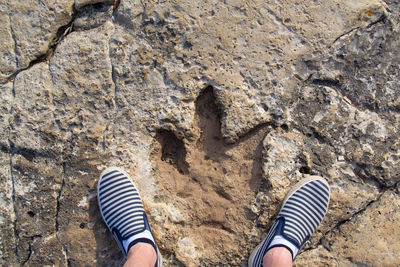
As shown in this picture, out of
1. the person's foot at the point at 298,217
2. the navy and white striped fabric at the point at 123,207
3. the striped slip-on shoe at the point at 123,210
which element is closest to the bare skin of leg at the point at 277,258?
the person's foot at the point at 298,217

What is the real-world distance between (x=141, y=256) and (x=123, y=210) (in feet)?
0.83

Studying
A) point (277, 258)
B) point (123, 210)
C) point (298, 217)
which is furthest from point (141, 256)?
point (298, 217)

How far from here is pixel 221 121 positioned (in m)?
1.83

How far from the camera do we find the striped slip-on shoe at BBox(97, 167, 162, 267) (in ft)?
5.99

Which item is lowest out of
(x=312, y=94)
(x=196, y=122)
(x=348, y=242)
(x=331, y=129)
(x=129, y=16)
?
(x=348, y=242)

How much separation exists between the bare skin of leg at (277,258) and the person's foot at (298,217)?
20 millimetres

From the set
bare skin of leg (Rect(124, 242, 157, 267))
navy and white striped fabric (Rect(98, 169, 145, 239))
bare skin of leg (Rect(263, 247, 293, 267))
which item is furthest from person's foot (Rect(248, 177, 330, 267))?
navy and white striped fabric (Rect(98, 169, 145, 239))

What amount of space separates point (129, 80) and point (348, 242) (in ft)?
4.70

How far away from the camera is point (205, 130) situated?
1860mm

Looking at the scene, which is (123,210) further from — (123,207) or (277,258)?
(277,258)

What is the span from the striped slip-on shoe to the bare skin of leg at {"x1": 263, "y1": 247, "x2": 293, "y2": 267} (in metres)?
0.55

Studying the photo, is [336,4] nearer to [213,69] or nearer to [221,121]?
[213,69]

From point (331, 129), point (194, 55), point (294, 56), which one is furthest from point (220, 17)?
point (331, 129)

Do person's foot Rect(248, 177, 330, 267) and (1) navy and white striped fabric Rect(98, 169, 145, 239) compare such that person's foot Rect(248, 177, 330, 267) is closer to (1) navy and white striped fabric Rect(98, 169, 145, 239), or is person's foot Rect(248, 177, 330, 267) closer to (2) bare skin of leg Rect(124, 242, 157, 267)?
(2) bare skin of leg Rect(124, 242, 157, 267)
